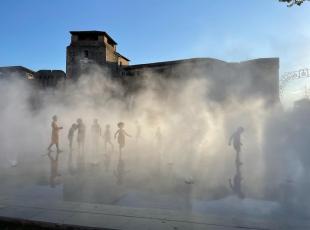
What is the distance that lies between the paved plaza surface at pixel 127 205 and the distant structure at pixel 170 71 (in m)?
21.5

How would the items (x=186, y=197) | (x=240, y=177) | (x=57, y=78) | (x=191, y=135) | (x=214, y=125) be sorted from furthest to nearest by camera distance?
(x=57, y=78) → (x=214, y=125) → (x=191, y=135) → (x=240, y=177) → (x=186, y=197)

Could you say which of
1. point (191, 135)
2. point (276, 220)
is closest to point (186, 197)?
point (276, 220)

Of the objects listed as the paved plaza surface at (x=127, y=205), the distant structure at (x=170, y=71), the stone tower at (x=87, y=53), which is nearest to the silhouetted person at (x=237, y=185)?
the paved plaza surface at (x=127, y=205)

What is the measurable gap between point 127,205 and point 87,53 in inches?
1250

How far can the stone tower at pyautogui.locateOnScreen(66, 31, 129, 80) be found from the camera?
34094 millimetres

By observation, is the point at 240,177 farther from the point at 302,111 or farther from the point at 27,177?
the point at 302,111

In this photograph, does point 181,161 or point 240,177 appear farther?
point 181,161

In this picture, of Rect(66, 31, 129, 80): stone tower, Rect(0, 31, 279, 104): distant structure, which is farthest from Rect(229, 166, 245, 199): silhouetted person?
Rect(66, 31, 129, 80): stone tower

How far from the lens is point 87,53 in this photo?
1357 inches

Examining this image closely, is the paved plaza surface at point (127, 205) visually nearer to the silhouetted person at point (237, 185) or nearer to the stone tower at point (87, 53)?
the silhouetted person at point (237, 185)

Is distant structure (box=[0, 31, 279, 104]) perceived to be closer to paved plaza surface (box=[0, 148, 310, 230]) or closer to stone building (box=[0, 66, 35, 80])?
stone building (box=[0, 66, 35, 80])

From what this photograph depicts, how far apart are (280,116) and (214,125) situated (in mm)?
4647

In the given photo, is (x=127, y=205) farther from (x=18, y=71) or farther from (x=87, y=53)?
(x=18, y=71)

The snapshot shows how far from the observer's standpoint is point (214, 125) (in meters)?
17.7
